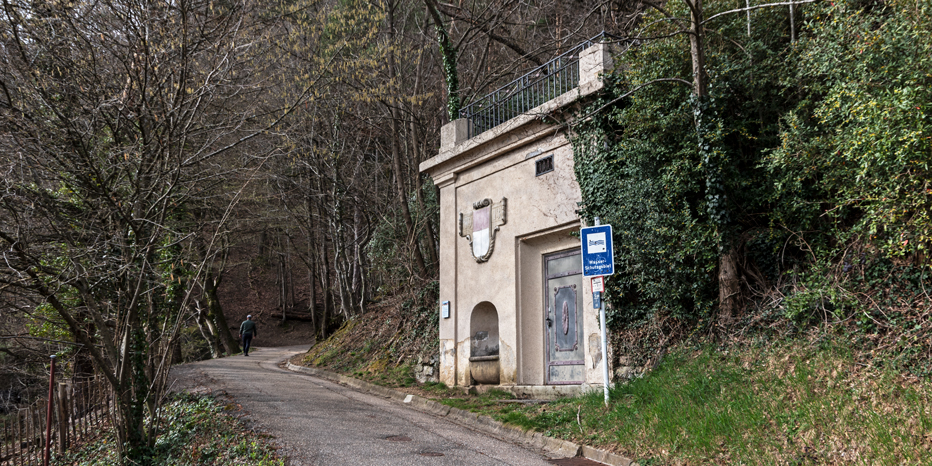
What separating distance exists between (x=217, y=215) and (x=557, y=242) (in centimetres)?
1197

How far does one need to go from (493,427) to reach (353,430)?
2012 millimetres

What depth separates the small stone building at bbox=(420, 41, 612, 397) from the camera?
1051cm

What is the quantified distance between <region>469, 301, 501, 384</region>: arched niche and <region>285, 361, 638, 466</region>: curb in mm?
1237

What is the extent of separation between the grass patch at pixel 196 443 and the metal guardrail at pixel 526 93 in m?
7.22

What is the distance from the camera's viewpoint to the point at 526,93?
1236 cm

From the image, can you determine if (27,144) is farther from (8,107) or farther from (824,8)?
(824,8)

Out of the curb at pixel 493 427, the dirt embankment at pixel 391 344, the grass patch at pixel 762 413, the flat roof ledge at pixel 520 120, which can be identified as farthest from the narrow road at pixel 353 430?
the flat roof ledge at pixel 520 120

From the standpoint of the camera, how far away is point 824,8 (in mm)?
Answer: 7555

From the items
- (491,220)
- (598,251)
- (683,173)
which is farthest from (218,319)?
(683,173)

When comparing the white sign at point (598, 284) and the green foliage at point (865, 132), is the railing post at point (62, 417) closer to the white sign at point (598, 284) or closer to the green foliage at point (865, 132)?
the white sign at point (598, 284)

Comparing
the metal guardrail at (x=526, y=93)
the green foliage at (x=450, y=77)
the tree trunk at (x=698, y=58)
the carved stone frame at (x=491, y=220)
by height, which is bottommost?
the carved stone frame at (x=491, y=220)

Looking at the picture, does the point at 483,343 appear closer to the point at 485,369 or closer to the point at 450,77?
the point at 485,369

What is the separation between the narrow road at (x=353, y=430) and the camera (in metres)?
6.95

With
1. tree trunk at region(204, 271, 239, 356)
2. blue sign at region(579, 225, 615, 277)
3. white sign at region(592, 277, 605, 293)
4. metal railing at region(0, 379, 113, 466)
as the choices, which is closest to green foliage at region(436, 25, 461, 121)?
blue sign at region(579, 225, 615, 277)
